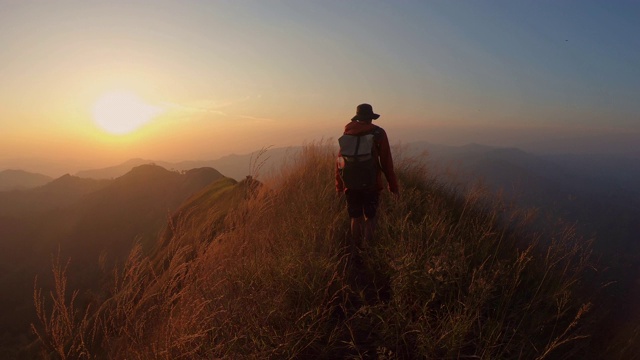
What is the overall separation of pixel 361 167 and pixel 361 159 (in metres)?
0.10

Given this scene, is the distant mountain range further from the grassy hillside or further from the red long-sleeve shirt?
the red long-sleeve shirt

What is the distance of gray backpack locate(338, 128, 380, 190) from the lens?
3932mm

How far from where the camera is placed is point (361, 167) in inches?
156

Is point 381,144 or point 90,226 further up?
point 381,144

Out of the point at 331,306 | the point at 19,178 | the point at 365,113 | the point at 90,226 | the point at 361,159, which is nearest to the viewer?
the point at 331,306

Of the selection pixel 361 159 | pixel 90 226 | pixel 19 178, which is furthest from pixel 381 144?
pixel 19 178

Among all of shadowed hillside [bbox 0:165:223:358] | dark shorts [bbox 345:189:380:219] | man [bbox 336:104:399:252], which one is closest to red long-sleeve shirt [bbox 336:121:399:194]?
man [bbox 336:104:399:252]

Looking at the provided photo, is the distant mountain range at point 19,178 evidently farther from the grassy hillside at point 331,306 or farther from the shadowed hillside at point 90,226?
the grassy hillside at point 331,306

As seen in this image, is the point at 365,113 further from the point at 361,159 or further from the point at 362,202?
the point at 362,202

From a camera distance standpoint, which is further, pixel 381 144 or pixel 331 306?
pixel 381 144

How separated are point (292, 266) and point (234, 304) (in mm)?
576

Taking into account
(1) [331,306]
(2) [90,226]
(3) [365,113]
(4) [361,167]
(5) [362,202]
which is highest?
A: (3) [365,113]

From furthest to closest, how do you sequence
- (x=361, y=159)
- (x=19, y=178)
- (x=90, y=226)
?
Answer: (x=19, y=178)
(x=90, y=226)
(x=361, y=159)

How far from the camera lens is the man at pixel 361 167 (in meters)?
3.95
